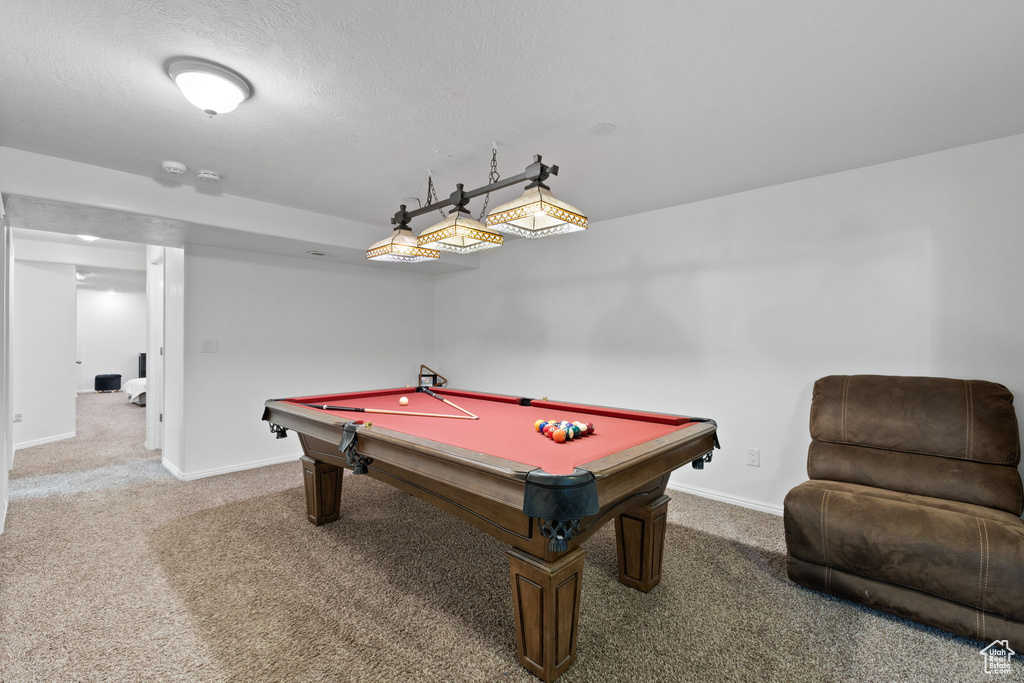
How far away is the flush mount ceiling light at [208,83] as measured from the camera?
1667mm

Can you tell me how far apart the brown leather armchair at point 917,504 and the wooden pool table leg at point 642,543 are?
0.60 meters

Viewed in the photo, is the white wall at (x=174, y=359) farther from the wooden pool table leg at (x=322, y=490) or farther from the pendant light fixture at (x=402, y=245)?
the pendant light fixture at (x=402, y=245)

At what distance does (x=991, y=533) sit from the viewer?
1664mm

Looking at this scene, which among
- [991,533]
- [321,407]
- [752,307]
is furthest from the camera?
[752,307]

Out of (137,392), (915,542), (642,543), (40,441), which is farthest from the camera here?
(137,392)

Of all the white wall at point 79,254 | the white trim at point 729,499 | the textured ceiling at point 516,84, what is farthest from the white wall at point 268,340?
the white trim at point 729,499

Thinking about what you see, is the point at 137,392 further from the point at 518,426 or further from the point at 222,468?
the point at 518,426

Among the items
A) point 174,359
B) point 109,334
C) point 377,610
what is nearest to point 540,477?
point 377,610

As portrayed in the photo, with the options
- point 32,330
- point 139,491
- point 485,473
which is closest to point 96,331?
point 32,330

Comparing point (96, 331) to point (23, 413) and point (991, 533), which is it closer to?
point (23, 413)

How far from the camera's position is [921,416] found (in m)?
2.20

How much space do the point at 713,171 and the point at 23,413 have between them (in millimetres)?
6763

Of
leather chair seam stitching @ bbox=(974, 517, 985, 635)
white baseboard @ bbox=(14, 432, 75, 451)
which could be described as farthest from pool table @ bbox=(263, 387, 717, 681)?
white baseboard @ bbox=(14, 432, 75, 451)

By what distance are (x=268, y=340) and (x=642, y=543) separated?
3735 millimetres
